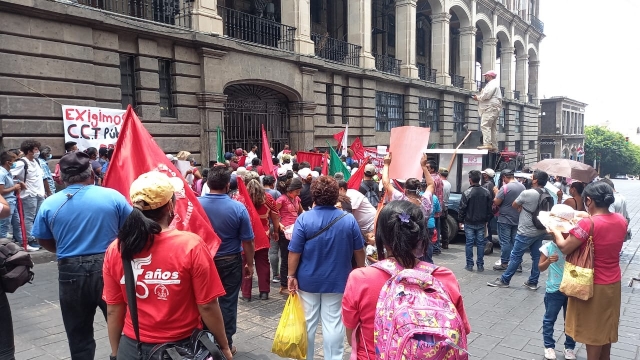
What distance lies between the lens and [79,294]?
3244 mm

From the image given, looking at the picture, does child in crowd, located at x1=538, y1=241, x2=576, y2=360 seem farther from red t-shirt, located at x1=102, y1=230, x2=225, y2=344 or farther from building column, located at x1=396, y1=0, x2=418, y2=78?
building column, located at x1=396, y1=0, x2=418, y2=78

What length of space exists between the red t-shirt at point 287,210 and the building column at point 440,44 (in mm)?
22366

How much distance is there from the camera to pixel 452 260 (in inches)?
322

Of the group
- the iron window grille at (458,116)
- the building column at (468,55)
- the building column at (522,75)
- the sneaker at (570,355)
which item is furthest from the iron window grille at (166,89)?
the building column at (522,75)

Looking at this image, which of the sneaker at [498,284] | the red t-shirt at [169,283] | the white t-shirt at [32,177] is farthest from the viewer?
the white t-shirt at [32,177]

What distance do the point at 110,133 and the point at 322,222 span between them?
352 inches

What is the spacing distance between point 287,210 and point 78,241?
125 inches

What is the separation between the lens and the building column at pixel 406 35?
22.5 metres

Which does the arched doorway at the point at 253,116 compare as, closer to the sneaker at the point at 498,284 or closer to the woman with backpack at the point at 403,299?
Answer: the sneaker at the point at 498,284

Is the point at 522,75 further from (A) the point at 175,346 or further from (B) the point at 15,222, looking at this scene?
(A) the point at 175,346

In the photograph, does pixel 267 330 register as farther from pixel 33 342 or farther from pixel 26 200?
pixel 26 200

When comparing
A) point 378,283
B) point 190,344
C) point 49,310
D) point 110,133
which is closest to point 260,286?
point 49,310

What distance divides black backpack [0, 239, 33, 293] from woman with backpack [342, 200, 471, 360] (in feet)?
6.94

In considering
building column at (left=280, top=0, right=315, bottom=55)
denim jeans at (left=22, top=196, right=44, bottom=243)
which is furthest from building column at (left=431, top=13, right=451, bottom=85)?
denim jeans at (left=22, top=196, right=44, bottom=243)
